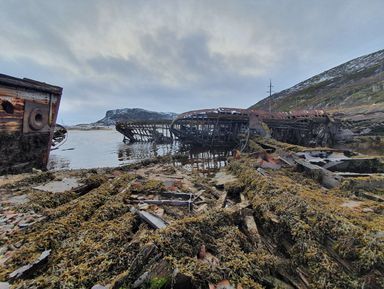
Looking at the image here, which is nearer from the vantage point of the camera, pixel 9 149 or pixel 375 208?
pixel 375 208

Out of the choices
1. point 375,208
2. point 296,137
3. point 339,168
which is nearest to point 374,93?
point 296,137

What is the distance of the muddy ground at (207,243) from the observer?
7.86ft

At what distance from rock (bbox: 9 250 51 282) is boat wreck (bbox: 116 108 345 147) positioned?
1883 cm

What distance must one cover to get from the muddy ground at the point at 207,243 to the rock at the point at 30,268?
1 centimetres

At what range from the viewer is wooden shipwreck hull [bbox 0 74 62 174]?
30.7ft

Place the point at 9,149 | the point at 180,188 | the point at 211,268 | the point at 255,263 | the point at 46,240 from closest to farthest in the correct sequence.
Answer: the point at 211,268, the point at 255,263, the point at 46,240, the point at 180,188, the point at 9,149

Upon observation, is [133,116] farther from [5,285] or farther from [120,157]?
[5,285]

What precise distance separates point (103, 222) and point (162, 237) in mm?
1614

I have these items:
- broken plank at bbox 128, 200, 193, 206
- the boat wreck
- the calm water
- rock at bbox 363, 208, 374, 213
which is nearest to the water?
the calm water

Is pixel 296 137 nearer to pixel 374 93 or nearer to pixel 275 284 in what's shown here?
pixel 275 284

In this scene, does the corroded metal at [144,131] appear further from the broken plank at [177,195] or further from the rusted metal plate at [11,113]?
the broken plank at [177,195]

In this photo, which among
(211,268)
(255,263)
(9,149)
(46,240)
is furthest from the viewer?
(9,149)

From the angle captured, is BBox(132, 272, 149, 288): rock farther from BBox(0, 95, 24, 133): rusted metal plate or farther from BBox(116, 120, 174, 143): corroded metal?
BBox(116, 120, 174, 143): corroded metal

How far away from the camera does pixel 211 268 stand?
2.54 metres
